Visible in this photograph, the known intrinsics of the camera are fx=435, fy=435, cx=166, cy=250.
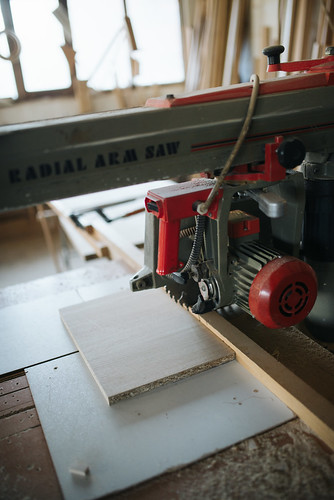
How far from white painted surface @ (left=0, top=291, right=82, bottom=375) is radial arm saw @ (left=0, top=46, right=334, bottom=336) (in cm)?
34

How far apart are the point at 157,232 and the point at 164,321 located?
0.32 metres

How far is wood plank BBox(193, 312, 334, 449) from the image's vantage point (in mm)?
864

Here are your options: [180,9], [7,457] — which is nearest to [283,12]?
[180,9]

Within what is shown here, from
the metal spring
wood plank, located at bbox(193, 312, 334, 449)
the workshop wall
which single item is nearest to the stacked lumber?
the workshop wall

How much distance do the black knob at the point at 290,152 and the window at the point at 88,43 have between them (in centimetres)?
361

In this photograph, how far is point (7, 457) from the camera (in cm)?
89

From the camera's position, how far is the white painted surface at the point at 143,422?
83cm

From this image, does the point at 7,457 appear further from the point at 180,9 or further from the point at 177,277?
the point at 180,9

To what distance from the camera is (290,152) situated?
919 millimetres

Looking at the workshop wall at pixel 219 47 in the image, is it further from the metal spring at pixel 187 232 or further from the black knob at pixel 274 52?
the metal spring at pixel 187 232

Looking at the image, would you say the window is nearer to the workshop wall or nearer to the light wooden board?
the workshop wall

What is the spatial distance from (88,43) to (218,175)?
4132mm

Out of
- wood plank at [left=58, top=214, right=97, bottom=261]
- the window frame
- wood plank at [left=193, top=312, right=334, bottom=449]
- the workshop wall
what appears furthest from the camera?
the window frame

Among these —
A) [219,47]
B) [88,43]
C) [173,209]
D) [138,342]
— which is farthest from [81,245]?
[88,43]
